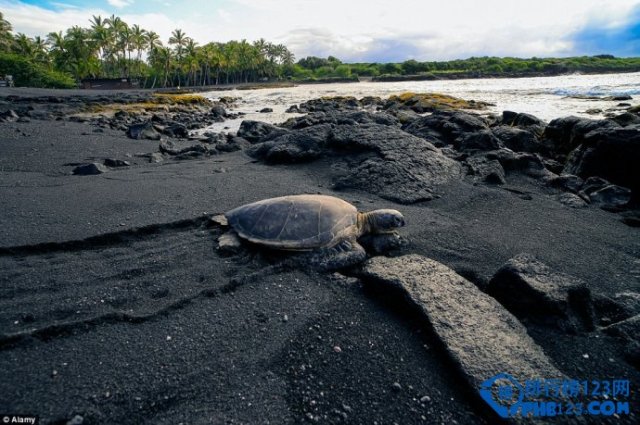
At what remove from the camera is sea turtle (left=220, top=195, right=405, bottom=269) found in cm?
359

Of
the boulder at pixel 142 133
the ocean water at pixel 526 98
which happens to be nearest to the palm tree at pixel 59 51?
the ocean water at pixel 526 98

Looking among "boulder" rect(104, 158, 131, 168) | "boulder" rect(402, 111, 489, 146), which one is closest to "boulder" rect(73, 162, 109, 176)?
"boulder" rect(104, 158, 131, 168)

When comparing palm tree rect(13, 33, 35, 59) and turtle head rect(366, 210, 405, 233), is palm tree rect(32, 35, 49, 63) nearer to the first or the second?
palm tree rect(13, 33, 35, 59)

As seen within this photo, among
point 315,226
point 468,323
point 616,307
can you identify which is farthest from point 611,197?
point 315,226

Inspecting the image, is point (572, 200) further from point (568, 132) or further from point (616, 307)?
point (568, 132)

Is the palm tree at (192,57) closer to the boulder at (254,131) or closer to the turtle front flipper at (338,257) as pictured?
the boulder at (254,131)

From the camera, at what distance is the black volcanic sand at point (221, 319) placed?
2051 millimetres

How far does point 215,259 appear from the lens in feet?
12.1

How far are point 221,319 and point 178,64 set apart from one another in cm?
7228

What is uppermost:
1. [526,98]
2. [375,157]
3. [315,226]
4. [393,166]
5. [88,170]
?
[526,98]

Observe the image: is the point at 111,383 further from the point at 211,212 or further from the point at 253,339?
the point at 211,212

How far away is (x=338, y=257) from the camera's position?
11.7ft

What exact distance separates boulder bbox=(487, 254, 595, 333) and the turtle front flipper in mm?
1388

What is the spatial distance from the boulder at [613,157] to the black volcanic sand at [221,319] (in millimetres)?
1365
